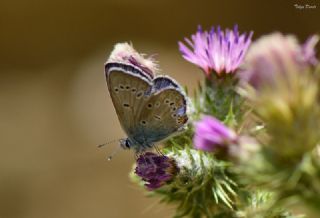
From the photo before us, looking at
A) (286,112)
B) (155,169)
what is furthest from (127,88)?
(286,112)

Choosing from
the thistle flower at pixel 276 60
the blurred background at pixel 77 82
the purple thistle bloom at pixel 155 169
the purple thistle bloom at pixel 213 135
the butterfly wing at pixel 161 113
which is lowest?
the blurred background at pixel 77 82

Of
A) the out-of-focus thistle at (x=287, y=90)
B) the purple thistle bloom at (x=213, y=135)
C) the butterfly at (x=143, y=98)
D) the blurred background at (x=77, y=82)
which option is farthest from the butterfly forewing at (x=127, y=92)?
the blurred background at (x=77, y=82)

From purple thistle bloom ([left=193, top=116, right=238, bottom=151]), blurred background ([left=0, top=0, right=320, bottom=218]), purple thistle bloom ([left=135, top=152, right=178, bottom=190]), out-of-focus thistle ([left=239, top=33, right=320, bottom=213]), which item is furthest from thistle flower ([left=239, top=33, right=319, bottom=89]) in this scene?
blurred background ([left=0, top=0, right=320, bottom=218])

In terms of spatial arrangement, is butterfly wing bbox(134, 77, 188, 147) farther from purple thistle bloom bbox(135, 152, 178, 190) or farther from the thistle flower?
the thistle flower

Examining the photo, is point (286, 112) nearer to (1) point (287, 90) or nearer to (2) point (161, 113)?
(1) point (287, 90)

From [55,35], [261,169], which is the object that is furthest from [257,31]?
[261,169]

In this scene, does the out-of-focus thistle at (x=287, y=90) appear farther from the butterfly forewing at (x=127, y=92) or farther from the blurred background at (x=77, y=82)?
the blurred background at (x=77, y=82)
